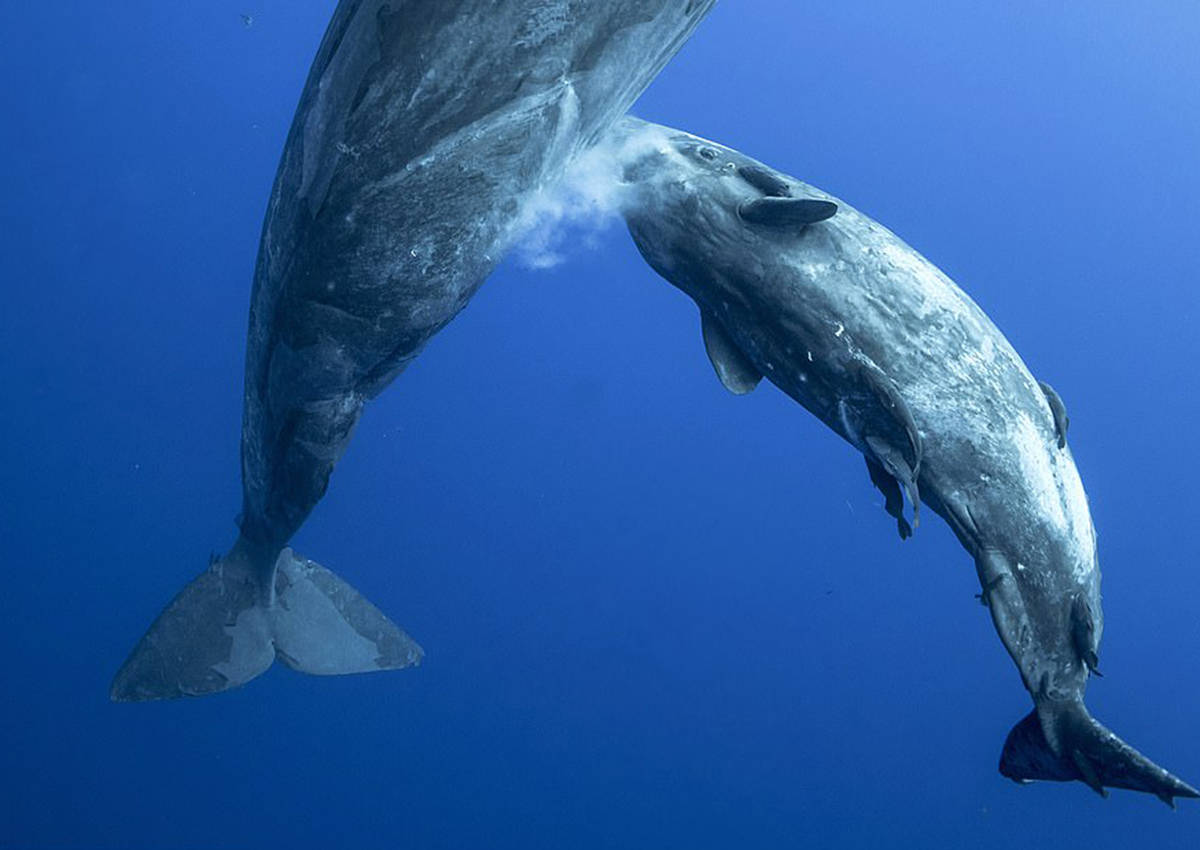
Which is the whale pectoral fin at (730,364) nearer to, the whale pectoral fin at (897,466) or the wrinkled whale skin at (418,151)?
the whale pectoral fin at (897,466)

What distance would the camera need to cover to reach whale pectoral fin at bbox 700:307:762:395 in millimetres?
4395

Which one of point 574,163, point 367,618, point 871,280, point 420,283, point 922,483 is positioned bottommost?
point 367,618

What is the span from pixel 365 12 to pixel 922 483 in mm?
2635

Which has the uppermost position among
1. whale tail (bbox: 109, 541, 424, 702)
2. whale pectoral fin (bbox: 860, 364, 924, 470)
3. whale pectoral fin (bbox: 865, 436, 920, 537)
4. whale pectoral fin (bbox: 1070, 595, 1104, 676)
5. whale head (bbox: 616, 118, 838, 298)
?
whale head (bbox: 616, 118, 838, 298)

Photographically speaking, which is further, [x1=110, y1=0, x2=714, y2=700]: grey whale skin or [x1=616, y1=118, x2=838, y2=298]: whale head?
[x1=616, y1=118, x2=838, y2=298]: whale head

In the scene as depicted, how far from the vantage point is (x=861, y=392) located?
3.98 meters

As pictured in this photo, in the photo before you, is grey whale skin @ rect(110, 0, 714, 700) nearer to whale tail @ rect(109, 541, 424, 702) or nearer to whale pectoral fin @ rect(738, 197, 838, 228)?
whale pectoral fin @ rect(738, 197, 838, 228)

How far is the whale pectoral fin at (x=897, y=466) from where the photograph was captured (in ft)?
12.9

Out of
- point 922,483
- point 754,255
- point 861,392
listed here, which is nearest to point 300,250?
point 754,255

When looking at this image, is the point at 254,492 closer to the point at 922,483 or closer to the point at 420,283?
the point at 420,283

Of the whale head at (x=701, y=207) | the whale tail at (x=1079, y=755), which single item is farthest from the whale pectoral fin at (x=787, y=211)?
the whale tail at (x=1079, y=755)

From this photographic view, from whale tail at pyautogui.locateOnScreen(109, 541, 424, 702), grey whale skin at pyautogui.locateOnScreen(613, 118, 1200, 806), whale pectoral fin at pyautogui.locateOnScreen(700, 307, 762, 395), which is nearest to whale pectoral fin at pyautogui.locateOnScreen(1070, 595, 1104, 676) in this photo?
grey whale skin at pyautogui.locateOnScreen(613, 118, 1200, 806)

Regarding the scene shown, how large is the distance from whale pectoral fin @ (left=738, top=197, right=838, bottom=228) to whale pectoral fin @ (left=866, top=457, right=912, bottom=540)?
3.33 ft

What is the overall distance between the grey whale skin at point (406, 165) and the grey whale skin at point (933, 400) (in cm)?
76
